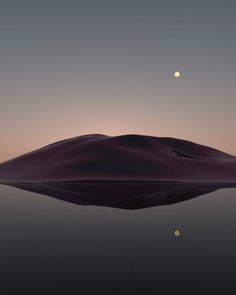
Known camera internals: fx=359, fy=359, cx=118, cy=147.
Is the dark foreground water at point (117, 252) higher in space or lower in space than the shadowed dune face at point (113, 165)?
lower

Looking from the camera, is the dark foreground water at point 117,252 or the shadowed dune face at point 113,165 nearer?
the dark foreground water at point 117,252

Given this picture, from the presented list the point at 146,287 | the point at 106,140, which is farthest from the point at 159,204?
the point at 106,140

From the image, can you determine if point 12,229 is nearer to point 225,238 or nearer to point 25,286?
point 25,286

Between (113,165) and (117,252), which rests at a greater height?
(113,165)

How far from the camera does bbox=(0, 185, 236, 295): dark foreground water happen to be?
2.53m

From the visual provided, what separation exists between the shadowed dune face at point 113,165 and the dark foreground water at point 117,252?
9735 mm

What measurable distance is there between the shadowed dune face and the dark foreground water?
383 inches

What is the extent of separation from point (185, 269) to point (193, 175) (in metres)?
13.3

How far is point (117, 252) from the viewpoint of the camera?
136 inches

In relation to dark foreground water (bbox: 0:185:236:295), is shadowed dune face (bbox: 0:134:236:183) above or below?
above

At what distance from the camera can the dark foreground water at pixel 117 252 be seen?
2.53 meters

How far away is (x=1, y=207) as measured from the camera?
7.02 meters

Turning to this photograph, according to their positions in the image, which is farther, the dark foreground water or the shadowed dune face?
the shadowed dune face

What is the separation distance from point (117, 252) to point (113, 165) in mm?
13590
